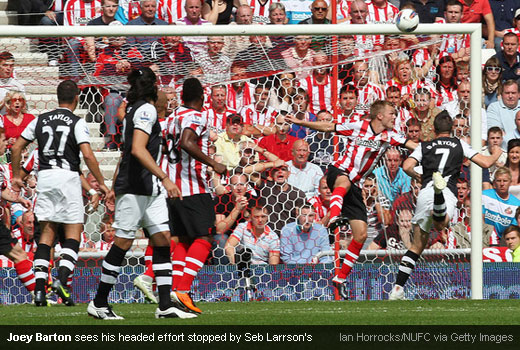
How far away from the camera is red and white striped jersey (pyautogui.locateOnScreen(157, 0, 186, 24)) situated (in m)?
13.8

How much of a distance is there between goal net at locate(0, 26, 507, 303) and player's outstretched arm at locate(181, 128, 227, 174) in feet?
8.73

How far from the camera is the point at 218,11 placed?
13883 millimetres

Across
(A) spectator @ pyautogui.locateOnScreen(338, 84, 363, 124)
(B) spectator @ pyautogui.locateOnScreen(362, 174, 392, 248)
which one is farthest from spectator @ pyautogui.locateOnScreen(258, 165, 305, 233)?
(A) spectator @ pyautogui.locateOnScreen(338, 84, 363, 124)

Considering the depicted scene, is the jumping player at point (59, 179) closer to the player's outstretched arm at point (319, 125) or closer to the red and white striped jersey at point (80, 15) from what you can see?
the player's outstretched arm at point (319, 125)

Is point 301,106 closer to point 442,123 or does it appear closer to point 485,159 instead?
point 442,123

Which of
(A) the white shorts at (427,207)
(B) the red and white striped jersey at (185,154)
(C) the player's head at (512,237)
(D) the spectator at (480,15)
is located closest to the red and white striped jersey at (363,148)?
(A) the white shorts at (427,207)

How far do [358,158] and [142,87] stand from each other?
369 cm

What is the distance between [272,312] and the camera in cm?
893

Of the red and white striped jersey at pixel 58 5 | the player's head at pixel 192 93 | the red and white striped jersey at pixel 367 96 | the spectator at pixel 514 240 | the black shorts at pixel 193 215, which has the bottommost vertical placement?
the spectator at pixel 514 240

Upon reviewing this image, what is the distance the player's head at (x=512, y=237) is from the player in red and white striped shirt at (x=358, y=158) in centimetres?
200

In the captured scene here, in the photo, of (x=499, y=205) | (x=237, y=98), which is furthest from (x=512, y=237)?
(x=237, y=98)
